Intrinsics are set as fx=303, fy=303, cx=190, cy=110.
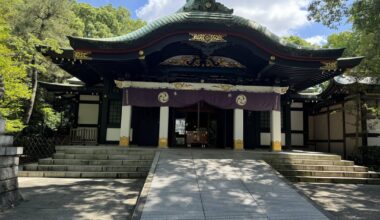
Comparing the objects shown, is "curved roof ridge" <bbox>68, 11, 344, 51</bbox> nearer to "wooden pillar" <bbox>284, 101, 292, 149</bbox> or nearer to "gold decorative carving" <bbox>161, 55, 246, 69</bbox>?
"gold decorative carving" <bbox>161, 55, 246, 69</bbox>

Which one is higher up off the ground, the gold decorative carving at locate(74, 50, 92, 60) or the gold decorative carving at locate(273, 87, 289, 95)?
the gold decorative carving at locate(74, 50, 92, 60)

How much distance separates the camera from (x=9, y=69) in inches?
387

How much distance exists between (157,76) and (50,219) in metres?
9.05

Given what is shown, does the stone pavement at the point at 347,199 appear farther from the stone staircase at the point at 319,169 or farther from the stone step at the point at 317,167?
the stone step at the point at 317,167

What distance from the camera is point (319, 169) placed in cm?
1065

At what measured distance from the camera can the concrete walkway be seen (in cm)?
566

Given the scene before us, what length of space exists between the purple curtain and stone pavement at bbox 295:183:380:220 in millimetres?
4869

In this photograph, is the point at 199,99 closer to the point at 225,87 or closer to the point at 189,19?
the point at 225,87

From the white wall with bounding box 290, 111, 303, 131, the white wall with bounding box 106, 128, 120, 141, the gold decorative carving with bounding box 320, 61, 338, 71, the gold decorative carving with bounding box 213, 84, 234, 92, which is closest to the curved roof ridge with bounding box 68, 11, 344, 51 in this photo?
the gold decorative carving with bounding box 320, 61, 338, 71

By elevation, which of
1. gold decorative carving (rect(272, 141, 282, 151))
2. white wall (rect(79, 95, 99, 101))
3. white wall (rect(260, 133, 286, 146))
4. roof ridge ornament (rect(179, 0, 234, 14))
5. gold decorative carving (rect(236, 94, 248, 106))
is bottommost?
gold decorative carving (rect(272, 141, 282, 151))

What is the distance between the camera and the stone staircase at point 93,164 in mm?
10102

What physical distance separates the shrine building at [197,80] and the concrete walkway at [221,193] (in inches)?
158

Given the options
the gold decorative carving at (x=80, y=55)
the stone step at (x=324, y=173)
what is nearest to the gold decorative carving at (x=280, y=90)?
the stone step at (x=324, y=173)

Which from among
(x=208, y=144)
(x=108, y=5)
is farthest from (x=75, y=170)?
(x=108, y=5)
